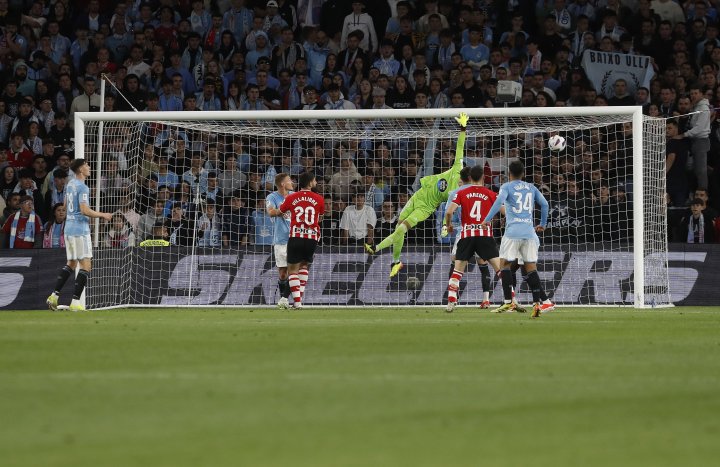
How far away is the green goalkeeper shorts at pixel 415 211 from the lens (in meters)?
20.2

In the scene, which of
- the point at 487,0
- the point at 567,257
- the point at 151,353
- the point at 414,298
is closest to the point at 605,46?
the point at 487,0

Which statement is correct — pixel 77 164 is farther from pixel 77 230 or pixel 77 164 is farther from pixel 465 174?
pixel 465 174

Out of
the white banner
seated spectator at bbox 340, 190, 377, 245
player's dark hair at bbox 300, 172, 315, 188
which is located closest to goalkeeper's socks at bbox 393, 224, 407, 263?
seated spectator at bbox 340, 190, 377, 245

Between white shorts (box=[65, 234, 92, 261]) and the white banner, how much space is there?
10.3 metres

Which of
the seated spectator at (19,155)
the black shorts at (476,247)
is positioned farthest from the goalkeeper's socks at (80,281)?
the seated spectator at (19,155)

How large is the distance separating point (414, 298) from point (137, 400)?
→ 47.5ft

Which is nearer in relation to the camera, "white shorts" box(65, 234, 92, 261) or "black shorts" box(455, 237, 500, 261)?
"black shorts" box(455, 237, 500, 261)

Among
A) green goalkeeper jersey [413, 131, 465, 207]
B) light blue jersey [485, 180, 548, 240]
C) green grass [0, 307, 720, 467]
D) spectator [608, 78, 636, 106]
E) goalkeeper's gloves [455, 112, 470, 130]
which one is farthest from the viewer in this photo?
spectator [608, 78, 636, 106]

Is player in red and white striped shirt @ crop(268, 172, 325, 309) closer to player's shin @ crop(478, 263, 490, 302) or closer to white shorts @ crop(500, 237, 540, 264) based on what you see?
player's shin @ crop(478, 263, 490, 302)

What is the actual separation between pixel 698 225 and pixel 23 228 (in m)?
11.7

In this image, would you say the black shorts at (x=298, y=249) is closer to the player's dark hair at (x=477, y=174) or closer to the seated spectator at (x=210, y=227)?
the seated spectator at (x=210, y=227)

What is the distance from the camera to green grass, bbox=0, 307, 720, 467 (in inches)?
213

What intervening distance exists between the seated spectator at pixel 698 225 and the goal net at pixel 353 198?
3.33 feet

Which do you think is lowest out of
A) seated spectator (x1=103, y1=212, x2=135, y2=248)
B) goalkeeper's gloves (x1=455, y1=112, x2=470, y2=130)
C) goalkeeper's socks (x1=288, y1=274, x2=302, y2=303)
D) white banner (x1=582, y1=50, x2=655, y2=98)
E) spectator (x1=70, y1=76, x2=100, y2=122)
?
goalkeeper's socks (x1=288, y1=274, x2=302, y2=303)
